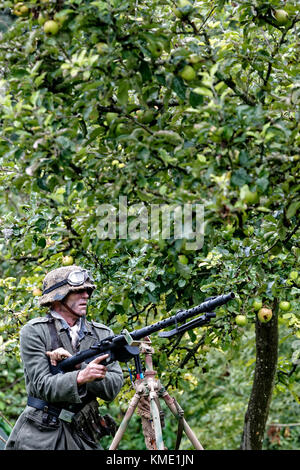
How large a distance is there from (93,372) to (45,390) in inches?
12.5

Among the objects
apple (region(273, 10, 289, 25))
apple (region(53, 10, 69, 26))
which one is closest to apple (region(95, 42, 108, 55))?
apple (region(53, 10, 69, 26))

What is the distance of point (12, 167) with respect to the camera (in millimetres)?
5820

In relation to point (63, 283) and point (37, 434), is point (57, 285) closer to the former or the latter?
point (63, 283)

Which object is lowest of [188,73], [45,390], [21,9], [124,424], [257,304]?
[124,424]

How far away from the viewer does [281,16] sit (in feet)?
16.5

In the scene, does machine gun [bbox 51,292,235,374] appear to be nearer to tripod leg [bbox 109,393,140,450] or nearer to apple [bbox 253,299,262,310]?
tripod leg [bbox 109,393,140,450]

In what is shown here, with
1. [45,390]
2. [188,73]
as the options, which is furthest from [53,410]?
[188,73]

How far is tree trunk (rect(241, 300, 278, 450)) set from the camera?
7.48m

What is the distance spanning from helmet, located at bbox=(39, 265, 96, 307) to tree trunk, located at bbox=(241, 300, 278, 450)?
2655mm

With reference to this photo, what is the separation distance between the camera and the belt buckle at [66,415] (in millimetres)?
4825

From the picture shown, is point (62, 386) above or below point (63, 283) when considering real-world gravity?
below

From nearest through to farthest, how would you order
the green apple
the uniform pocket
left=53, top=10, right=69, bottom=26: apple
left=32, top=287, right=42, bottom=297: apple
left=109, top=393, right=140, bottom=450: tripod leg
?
left=53, top=10, right=69, bottom=26: apple
the green apple
the uniform pocket
left=109, top=393, right=140, bottom=450: tripod leg
left=32, top=287, right=42, bottom=297: apple

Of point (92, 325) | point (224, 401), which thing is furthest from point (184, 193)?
point (224, 401)

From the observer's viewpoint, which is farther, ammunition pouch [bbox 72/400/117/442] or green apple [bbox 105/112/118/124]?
ammunition pouch [bbox 72/400/117/442]
